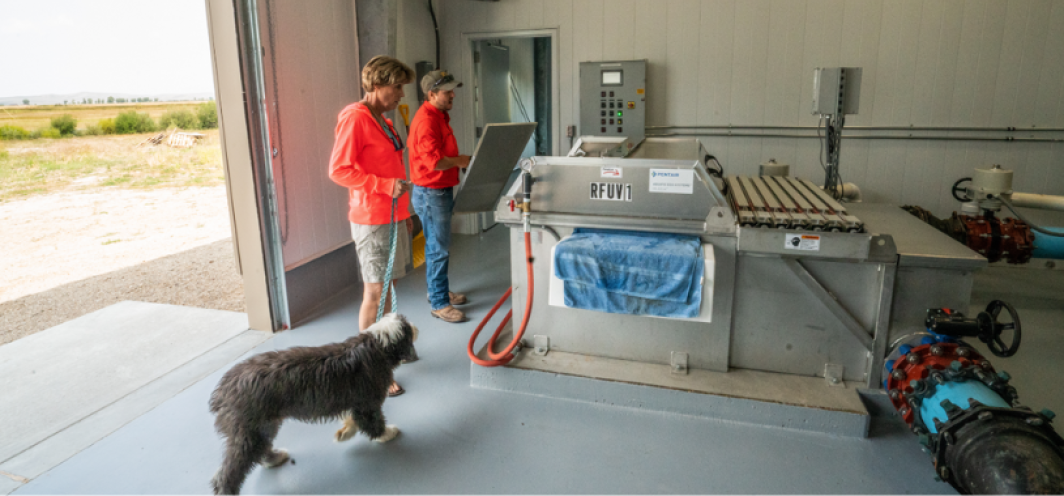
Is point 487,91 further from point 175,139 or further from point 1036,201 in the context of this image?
point 1036,201

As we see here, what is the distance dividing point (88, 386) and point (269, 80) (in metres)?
1.90

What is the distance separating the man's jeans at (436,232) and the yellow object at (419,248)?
0.14m

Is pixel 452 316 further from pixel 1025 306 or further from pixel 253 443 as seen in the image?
pixel 1025 306

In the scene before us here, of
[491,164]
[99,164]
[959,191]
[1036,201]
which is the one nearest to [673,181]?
[491,164]

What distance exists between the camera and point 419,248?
3.91 meters

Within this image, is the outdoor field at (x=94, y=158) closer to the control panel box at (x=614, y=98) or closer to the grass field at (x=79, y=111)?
the grass field at (x=79, y=111)

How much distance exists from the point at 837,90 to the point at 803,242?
5.60ft

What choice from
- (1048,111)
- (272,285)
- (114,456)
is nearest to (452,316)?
(272,285)

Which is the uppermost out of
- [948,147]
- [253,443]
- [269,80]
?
[269,80]

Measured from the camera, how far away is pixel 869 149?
5.06 meters

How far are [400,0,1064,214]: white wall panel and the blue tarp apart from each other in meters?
3.24

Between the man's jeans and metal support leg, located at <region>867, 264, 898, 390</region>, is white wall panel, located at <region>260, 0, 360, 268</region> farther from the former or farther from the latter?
metal support leg, located at <region>867, 264, 898, 390</region>

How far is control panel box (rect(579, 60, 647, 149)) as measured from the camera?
5312 mm

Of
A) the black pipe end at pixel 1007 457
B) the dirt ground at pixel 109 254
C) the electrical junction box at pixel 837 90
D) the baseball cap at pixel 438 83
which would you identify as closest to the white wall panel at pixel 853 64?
the electrical junction box at pixel 837 90
